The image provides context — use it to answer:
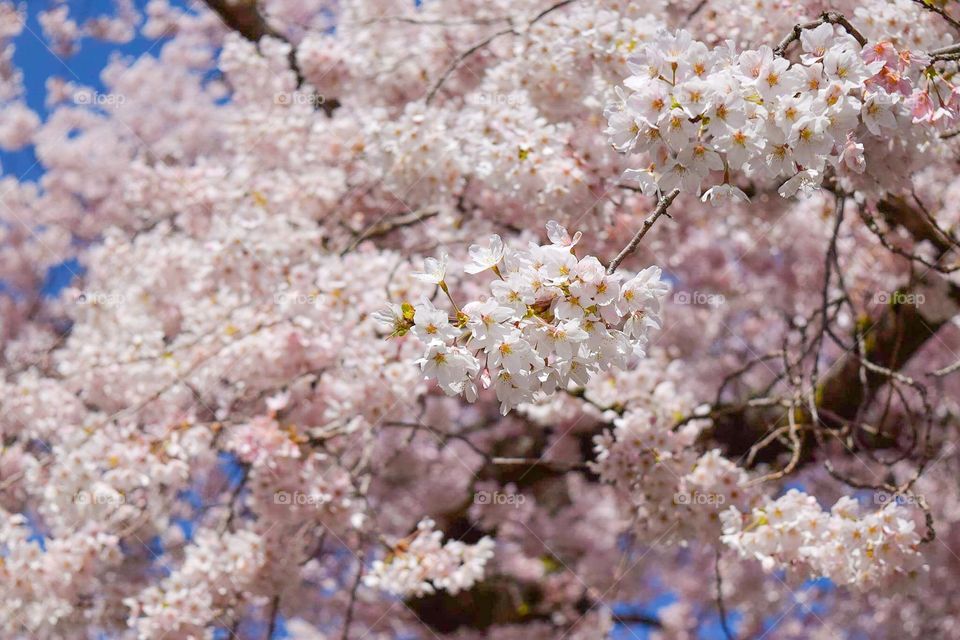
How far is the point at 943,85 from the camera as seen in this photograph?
1.91 metres

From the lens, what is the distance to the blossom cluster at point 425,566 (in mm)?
3318

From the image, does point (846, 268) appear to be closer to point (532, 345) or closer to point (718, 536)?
point (718, 536)

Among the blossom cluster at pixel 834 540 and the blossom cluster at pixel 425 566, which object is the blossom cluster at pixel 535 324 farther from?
the blossom cluster at pixel 425 566

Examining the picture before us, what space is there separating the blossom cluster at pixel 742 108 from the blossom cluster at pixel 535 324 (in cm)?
25

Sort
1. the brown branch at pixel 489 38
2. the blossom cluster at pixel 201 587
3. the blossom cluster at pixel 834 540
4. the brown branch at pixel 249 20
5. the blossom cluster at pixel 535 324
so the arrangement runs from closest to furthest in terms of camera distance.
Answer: the blossom cluster at pixel 535 324 → the blossom cluster at pixel 834 540 → the brown branch at pixel 489 38 → the blossom cluster at pixel 201 587 → the brown branch at pixel 249 20

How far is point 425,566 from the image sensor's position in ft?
10.9

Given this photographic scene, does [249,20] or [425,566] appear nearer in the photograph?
[425,566]

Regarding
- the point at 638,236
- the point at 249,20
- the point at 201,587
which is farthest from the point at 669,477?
the point at 249,20

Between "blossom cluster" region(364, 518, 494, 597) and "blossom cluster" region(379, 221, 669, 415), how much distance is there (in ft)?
5.78

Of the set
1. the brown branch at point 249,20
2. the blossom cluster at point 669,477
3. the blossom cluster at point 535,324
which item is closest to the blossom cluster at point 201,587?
the blossom cluster at point 669,477

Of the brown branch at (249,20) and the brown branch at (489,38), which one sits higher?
the brown branch at (489,38)

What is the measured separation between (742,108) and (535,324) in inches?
23.1

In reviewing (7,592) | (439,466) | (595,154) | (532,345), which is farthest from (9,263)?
(532,345)

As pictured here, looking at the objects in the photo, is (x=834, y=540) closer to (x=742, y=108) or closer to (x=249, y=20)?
(x=742, y=108)
